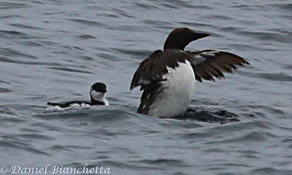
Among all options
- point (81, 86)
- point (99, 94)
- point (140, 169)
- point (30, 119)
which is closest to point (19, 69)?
point (81, 86)

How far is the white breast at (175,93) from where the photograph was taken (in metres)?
11.6

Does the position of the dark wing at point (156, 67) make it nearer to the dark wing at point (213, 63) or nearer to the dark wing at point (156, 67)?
the dark wing at point (156, 67)

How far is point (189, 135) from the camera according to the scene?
10586 mm

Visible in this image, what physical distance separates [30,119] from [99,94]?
156 cm

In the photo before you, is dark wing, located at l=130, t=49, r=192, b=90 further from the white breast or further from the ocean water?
the ocean water

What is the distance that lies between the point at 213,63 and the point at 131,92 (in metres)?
1.87

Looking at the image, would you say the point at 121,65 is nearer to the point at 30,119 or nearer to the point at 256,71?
the point at 256,71

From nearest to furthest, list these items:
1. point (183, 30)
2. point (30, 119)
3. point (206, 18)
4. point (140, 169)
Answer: point (140, 169), point (30, 119), point (183, 30), point (206, 18)

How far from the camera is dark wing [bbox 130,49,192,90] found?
1144 centimetres

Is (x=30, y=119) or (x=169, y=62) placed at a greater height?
(x=169, y=62)

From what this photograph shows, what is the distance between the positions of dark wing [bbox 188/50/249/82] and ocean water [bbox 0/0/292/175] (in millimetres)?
426
